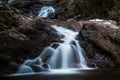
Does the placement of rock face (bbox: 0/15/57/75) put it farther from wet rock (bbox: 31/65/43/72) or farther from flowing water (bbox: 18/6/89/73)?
wet rock (bbox: 31/65/43/72)

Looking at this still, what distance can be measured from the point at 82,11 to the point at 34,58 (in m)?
9.64

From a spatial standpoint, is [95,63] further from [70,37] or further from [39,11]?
[39,11]

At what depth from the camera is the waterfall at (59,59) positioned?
45.1 feet

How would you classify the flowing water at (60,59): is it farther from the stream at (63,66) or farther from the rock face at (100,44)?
the rock face at (100,44)

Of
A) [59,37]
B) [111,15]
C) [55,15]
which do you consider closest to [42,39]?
[59,37]

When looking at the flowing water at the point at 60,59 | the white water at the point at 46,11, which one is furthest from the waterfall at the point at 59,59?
the white water at the point at 46,11

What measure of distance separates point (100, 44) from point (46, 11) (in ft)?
41.8

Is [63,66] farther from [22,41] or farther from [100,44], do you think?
[100,44]

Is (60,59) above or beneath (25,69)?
above

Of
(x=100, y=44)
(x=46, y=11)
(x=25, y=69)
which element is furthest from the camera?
(x=46, y=11)

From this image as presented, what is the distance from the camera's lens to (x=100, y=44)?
50.0ft

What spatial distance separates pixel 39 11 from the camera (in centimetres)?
2773

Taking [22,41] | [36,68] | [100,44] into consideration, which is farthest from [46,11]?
[36,68]

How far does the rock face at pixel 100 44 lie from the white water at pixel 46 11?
1109 cm
